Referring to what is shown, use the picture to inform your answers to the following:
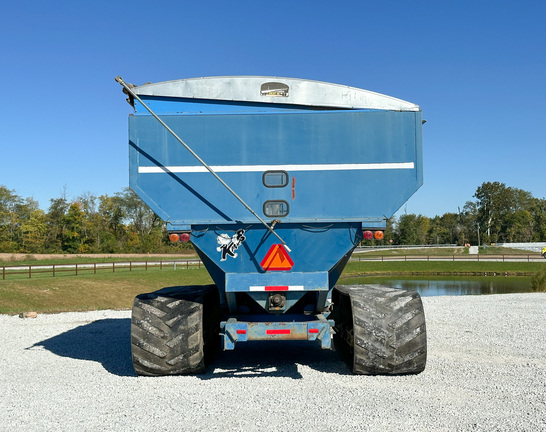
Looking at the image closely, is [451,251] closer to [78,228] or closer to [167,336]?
[78,228]

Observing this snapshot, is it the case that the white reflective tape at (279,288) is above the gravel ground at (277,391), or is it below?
above

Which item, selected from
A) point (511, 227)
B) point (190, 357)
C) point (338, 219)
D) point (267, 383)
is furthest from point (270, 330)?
point (511, 227)

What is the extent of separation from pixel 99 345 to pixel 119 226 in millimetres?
78327

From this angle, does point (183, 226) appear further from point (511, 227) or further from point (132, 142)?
point (511, 227)

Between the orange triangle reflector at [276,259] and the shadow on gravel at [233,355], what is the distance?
5.45ft

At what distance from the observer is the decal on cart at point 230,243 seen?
6.82 m

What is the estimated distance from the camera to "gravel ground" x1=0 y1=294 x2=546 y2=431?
202 inches

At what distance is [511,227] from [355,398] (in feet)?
388

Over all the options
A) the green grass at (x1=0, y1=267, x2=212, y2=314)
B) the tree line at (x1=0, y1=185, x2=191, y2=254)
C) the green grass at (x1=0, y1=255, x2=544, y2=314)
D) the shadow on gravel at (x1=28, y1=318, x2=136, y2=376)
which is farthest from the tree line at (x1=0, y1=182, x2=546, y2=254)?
the shadow on gravel at (x1=28, y1=318, x2=136, y2=376)

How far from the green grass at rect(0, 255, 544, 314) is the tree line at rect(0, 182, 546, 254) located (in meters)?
13.2

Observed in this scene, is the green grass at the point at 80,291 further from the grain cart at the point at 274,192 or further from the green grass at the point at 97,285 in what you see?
the grain cart at the point at 274,192

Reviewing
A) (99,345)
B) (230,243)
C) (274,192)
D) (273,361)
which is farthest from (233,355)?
(274,192)

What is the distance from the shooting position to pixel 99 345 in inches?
410

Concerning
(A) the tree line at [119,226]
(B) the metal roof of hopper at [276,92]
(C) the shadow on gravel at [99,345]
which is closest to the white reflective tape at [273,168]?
(B) the metal roof of hopper at [276,92]
